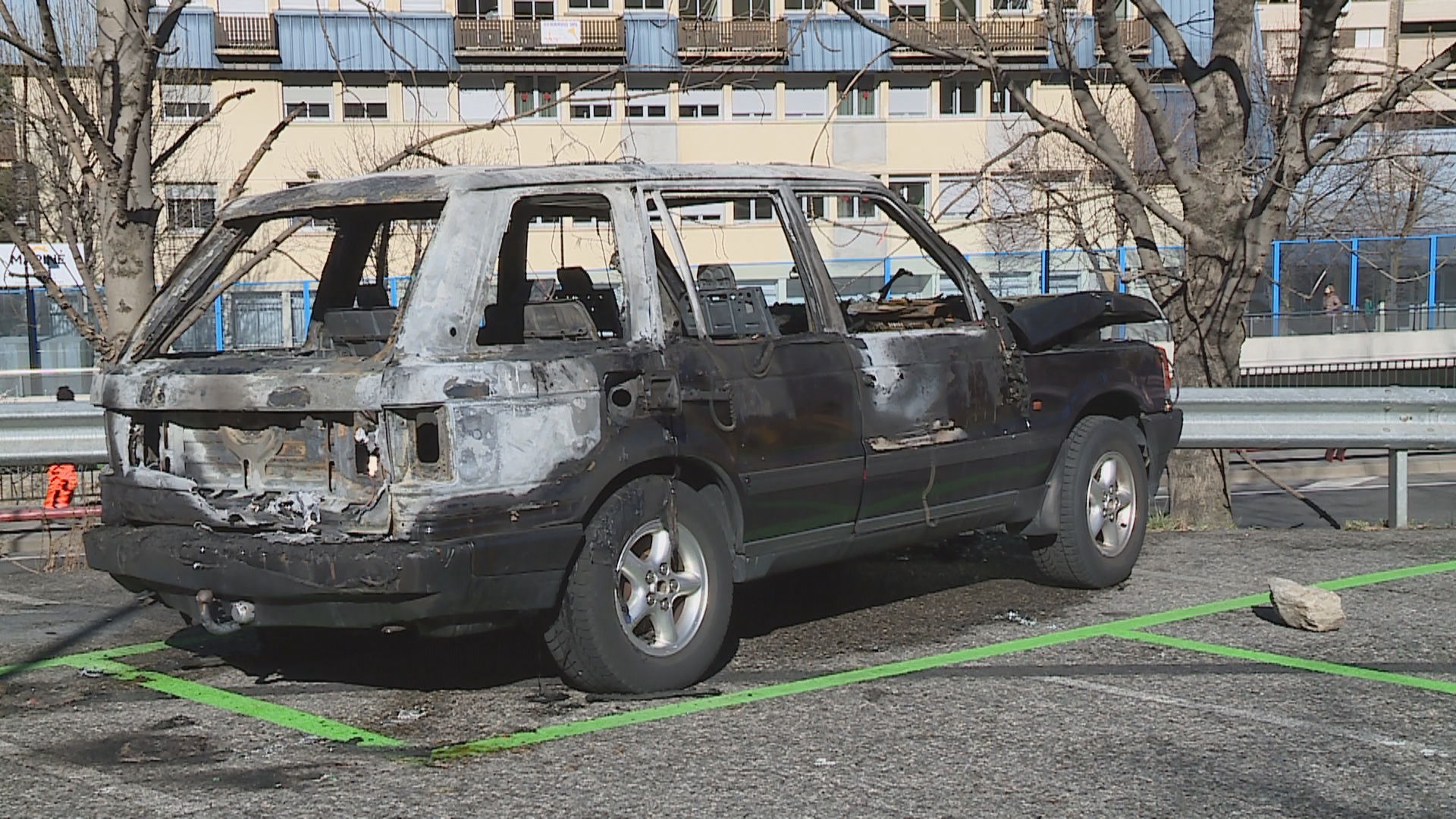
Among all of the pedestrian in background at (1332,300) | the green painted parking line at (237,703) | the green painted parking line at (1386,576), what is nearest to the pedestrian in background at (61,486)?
the green painted parking line at (237,703)

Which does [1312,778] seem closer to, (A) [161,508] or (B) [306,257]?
(A) [161,508]

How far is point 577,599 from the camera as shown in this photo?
18.3 feet

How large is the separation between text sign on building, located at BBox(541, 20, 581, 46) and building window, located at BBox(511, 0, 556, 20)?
1.59 feet

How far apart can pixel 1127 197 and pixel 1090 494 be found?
475 centimetres

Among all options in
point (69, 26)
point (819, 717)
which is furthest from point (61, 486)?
point (69, 26)

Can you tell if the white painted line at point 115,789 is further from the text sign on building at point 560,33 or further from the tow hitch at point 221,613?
the text sign on building at point 560,33

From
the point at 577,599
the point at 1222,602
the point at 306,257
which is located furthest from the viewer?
the point at 306,257

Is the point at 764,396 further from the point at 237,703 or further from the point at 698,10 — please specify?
the point at 698,10

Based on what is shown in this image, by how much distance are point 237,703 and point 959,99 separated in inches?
1959

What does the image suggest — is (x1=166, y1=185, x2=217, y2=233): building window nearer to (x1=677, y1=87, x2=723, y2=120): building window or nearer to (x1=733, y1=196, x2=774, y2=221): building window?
(x1=677, y1=87, x2=723, y2=120): building window

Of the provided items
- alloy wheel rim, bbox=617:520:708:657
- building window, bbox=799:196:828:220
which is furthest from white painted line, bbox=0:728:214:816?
building window, bbox=799:196:828:220

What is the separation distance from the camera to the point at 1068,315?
7551 mm

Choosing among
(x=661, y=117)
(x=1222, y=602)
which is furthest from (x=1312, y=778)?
(x=661, y=117)

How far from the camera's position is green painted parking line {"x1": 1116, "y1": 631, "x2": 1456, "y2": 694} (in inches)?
233
